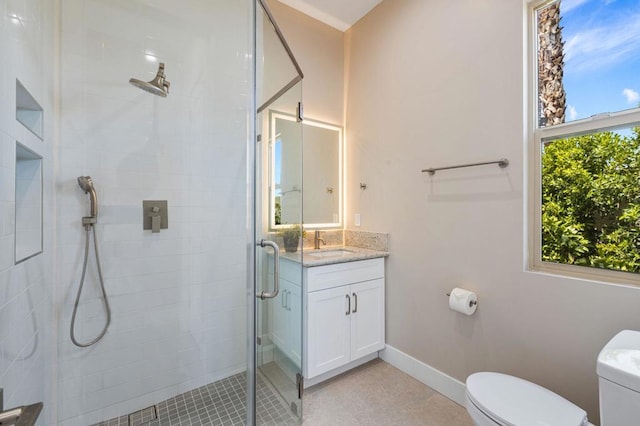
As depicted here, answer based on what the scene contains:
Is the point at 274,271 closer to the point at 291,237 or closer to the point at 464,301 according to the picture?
the point at 291,237

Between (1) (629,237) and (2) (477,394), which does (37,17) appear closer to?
(2) (477,394)

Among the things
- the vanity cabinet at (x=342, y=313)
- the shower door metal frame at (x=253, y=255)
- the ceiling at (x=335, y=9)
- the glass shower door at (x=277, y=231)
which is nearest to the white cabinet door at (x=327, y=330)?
the vanity cabinet at (x=342, y=313)

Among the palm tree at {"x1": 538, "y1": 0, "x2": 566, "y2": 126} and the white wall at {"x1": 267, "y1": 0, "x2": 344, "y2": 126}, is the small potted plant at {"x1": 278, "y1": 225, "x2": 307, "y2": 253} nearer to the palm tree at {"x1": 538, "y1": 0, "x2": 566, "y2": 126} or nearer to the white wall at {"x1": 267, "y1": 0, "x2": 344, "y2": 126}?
the white wall at {"x1": 267, "y1": 0, "x2": 344, "y2": 126}

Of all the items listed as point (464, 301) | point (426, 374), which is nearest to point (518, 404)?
point (464, 301)

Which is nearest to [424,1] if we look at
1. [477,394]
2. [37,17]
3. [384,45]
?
[384,45]

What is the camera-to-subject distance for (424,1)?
2045 millimetres

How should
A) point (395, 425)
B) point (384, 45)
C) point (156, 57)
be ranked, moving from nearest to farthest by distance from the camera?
point (395, 425) < point (156, 57) < point (384, 45)

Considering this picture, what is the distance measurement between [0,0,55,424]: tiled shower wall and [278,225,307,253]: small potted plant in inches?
44.8

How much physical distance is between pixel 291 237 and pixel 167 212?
830 millimetres

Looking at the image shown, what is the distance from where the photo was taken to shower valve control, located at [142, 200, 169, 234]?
1721mm

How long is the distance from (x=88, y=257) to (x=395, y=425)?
6.60ft

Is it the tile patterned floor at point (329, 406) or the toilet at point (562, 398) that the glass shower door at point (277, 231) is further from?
the toilet at point (562, 398)

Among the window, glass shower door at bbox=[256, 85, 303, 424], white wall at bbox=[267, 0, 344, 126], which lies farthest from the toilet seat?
white wall at bbox=[267, 0, 344, 126]

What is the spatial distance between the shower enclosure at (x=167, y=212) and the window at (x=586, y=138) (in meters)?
1.45
